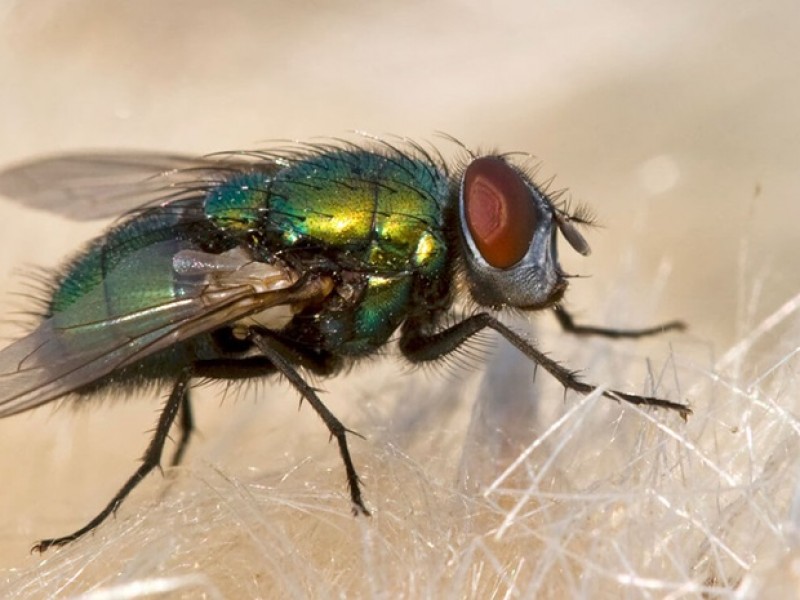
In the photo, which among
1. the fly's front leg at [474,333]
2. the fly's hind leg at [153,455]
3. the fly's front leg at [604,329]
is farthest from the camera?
the fly's front leg at [604,329]


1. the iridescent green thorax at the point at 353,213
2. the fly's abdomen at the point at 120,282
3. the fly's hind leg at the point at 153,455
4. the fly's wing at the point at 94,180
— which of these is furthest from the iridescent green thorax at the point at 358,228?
the fly's wing at the point at 94,180

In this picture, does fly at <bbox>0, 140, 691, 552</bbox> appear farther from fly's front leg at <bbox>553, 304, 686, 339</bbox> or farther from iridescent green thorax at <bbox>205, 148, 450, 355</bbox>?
fly's front leg at <bbox>553, 304, 686, 339</bbox>

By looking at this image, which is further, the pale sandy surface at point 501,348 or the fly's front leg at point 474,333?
the fly's front leg at point 474,333

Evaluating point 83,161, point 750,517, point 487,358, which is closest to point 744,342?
point 487,358

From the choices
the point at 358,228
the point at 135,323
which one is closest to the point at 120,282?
the point at 135,323

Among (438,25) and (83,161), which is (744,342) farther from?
(438,25)

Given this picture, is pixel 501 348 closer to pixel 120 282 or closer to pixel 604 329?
pixel 604 329

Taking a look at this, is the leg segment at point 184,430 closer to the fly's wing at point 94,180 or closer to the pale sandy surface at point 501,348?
the pale sandy surface at point 501,348

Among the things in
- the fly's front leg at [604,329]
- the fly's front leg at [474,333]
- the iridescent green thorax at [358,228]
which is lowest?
the fly's front leg at [604,329]
